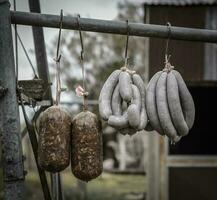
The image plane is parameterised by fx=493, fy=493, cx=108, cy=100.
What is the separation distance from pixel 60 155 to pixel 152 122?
598 millimetres

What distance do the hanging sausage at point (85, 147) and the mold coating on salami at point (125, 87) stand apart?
231 millimetres

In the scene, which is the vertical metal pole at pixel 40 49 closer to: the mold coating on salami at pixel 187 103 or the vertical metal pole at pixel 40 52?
the vertical metal pole at pixel 40 52

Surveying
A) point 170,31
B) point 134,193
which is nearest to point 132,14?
point 134,193

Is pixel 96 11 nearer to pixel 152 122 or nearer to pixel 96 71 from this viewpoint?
pixel 96 71

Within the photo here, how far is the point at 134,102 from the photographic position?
9.74 feet

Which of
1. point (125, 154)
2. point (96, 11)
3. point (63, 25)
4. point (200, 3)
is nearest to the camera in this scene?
point (63, 25)

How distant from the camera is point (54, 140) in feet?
9.32

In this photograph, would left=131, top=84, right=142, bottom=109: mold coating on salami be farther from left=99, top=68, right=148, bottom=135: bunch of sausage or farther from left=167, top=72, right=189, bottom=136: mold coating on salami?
left=167, top=72, right=189, bottom=136: mold coating on salami

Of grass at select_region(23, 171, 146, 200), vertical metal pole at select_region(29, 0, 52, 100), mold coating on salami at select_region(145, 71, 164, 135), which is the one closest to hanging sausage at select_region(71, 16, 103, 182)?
mold coating on salami at select_region(145, 71, 164, 135)

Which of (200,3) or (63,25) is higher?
(200,3)

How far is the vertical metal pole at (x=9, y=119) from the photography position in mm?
2867

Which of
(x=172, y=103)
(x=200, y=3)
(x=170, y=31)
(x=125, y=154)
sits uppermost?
(x=200, y=3)

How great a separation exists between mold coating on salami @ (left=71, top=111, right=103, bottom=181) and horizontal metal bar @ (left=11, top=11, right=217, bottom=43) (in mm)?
574

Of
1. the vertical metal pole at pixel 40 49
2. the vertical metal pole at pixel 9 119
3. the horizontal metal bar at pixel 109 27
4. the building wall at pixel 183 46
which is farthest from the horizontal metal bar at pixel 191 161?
the vertical metal pole at pixel 9 119
